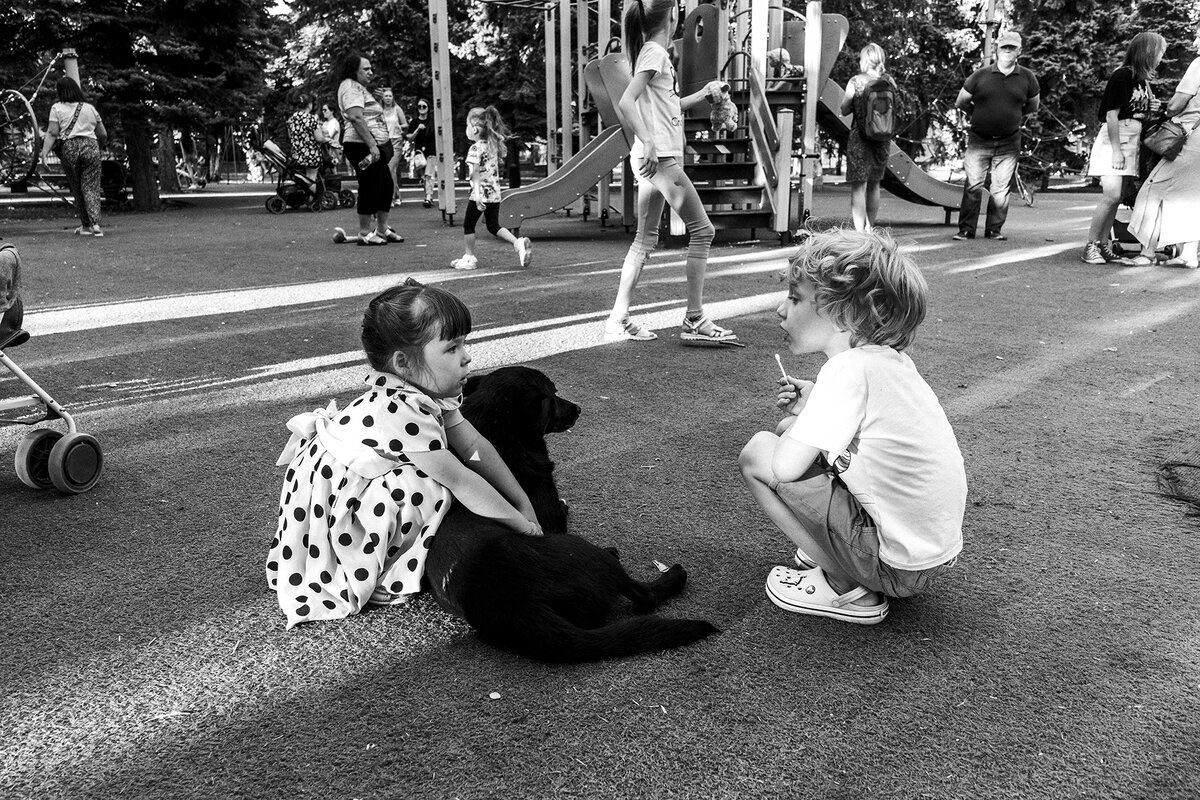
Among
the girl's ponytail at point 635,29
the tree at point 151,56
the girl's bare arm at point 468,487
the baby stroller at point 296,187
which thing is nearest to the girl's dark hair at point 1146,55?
the girl's ponytail at point 635,29

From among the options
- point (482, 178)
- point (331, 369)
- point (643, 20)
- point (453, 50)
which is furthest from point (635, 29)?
point (453, 50)

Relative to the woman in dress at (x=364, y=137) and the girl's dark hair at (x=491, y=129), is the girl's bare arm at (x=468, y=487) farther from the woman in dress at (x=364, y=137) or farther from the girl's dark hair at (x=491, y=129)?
the woman in dress at (x=364, y=137)

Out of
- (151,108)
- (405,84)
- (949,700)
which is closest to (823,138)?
(405,84)

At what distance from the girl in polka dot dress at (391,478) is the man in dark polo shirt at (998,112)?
979 cm

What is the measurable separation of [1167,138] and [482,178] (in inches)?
262

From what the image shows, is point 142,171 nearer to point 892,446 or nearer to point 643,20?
point 643,20

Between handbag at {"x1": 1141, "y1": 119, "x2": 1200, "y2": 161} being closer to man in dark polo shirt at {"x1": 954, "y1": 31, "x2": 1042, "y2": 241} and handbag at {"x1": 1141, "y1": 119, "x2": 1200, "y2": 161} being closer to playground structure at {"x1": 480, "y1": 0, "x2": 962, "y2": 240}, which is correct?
man in dark polo shirt at {"x1": 954, "y1": 31, "x2": 1042, "y2": 241}

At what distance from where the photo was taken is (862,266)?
7.55 ft

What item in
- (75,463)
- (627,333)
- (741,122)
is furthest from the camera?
(741,122)

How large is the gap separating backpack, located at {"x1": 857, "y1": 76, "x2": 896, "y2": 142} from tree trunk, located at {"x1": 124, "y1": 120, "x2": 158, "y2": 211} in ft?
44.0

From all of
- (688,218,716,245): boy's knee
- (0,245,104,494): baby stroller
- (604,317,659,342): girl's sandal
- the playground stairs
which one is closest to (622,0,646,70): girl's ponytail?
(688,218,716,245): boy's knee

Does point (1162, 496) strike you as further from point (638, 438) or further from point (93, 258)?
point (93, 258)

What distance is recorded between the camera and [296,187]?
698 inches

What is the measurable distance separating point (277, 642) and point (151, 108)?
1660cm
